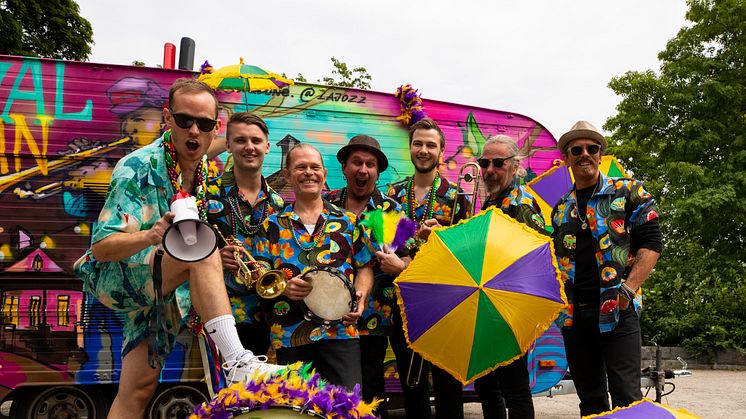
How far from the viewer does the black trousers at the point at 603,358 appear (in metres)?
3.38

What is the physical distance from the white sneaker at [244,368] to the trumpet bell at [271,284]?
704 millimetres

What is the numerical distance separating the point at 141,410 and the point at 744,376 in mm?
11377

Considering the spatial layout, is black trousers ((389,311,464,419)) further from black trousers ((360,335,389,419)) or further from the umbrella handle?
black trousers ((360,335,389,419))

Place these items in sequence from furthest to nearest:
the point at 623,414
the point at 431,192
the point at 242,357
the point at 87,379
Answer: the point at 87,379 < the point at 431,192 < the point at 242,357 < the point at 623,414

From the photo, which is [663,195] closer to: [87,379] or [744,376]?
[744,376]

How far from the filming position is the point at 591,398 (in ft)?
11.9

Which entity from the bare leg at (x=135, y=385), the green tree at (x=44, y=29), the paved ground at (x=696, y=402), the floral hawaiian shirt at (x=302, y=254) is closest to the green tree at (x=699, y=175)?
the paved ground at (x=696, y=402)

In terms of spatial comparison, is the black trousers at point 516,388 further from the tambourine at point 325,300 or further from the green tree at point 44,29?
the green tree at point 44,29

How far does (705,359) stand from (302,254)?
1173 cm

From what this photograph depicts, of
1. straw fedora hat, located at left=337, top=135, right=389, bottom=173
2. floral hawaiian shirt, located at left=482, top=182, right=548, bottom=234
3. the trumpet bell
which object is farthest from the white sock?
floral hawaiian shirt, located at left=482, top=182, right=548, bottom=234

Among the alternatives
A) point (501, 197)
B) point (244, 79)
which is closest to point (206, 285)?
point (501, 197)

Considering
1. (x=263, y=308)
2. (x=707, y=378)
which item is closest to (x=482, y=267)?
(x=263, y=308)

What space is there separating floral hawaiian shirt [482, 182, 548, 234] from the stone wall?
943cm

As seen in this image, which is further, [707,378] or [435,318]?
[707,378]
